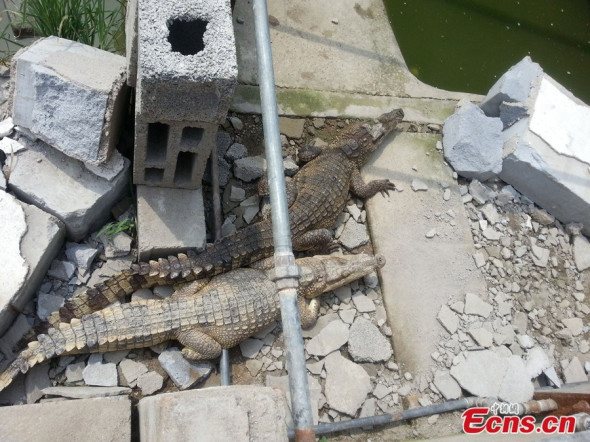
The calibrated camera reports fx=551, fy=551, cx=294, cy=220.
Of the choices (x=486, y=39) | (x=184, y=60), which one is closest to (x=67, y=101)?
(x=184, y=60)

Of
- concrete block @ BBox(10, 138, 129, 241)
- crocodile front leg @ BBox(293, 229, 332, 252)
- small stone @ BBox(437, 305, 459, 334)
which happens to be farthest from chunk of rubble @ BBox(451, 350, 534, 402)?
concrete block @ BBox(10, 138, 129, 241)

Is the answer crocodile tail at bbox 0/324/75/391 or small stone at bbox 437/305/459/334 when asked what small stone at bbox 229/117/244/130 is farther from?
small stone at bbox 437/305/459/334

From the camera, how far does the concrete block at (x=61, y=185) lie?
3.87 meters

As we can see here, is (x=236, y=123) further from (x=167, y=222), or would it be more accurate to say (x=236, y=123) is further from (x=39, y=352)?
(x=39, y=352)

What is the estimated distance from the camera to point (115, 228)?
4.14 m

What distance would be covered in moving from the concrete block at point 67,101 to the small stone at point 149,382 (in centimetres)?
154

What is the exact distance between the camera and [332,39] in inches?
229

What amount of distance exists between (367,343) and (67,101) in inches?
112

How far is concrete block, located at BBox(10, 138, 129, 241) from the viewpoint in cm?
387

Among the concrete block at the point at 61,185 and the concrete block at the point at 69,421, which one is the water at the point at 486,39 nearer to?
the concrete block at the point at 61,185

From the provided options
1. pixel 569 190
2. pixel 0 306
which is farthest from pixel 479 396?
pixel 0 306

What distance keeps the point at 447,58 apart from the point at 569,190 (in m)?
2.14

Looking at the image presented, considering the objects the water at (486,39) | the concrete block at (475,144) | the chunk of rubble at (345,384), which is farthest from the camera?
the water at (486,39)

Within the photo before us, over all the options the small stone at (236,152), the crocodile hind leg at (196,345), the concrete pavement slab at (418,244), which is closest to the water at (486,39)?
the concrete pavement slab at (418,244)
